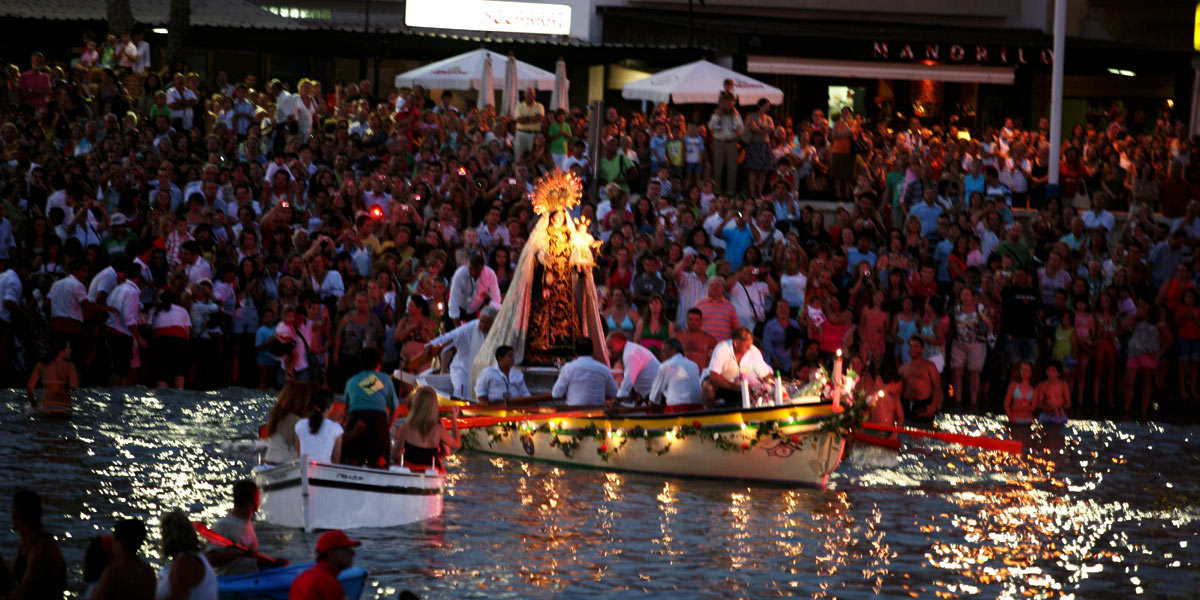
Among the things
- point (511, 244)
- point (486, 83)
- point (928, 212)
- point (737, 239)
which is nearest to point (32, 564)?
point (511, 244)

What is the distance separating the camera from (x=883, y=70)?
128 feet

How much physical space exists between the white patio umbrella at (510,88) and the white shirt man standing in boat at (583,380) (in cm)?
1182

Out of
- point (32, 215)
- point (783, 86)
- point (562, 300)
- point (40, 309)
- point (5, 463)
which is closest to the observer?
point (5, 463)

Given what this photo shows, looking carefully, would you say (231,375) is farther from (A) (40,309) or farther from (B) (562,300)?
(B) (562,300)

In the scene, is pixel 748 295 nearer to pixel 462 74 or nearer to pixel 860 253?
pixel 860 253

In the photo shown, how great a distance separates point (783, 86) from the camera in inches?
1571

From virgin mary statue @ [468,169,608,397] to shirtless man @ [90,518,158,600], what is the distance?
10581 millimetres

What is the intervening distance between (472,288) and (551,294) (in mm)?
2099

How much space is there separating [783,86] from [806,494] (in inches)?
894

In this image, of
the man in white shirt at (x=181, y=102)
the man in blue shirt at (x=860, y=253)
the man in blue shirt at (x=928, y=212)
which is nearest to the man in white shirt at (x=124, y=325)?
the man in white shirt at (x=181, y=102)

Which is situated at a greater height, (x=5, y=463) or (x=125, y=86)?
(x=125, y=86)

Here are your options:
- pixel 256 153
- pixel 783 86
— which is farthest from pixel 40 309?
pixel 783 86

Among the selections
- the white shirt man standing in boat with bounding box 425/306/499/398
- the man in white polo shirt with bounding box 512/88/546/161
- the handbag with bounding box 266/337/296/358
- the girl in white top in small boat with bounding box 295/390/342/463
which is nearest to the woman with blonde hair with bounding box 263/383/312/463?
the girl in white top in small boat with bounding box 295/390/342/463

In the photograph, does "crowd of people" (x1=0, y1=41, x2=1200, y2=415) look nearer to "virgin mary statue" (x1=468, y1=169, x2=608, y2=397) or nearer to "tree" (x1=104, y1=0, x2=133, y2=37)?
"virgin mary statue" (x1=468, y1=169, x2=608, y2=397)
